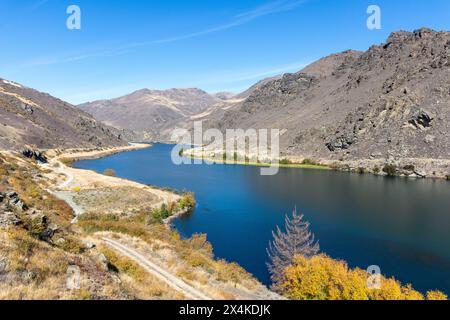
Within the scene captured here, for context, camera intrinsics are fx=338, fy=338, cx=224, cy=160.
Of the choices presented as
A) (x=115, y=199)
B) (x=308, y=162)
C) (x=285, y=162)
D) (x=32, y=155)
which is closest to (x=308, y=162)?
(x=308, y=162)

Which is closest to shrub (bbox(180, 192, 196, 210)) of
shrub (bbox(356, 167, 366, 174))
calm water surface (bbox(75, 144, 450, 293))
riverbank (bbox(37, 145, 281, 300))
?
riverbank (bbox(37, 145, 281, 300))

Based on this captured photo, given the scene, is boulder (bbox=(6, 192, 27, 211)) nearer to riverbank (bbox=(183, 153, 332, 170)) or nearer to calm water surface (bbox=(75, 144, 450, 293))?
calm water surface (bbox=(75, 144, 450, 293))

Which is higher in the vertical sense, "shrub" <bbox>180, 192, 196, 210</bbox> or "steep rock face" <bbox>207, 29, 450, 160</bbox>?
"steep rock face" <bbox>207, 29, 450, 160</bbox>

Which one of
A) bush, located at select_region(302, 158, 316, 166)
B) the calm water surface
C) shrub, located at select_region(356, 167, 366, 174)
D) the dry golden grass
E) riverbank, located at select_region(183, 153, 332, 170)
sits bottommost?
the calm water surface

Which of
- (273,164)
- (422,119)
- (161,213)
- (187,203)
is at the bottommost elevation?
(161,213)

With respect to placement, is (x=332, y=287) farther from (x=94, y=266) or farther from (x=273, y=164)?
(x=273, y=164)

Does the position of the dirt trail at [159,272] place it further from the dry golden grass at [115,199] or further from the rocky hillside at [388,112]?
the rocky hillside at [388,112]
